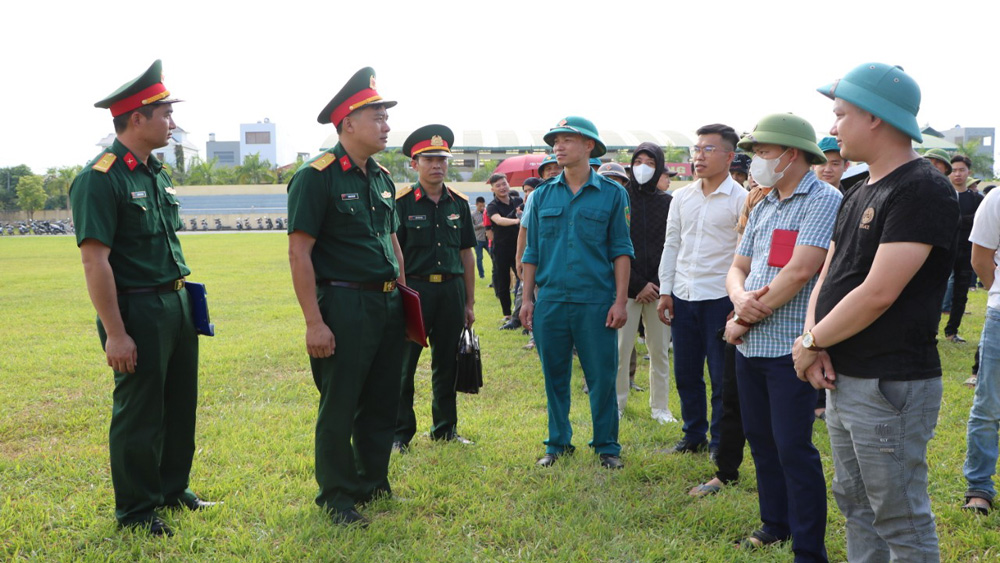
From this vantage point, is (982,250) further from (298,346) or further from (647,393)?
(298,346)

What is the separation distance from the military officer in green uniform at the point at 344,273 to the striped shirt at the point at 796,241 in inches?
75.1

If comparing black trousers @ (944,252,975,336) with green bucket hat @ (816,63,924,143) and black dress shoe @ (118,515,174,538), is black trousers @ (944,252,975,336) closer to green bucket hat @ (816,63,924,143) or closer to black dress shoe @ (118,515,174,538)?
green bucket hat @ (816,63,924,143)

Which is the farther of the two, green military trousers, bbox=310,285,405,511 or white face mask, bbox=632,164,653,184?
white face mask, bbox=632,164,653,184

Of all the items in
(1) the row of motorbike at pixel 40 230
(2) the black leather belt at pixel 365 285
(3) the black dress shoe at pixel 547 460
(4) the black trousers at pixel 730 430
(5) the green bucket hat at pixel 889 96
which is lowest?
(3) the black dress shoe at pixel 547 460

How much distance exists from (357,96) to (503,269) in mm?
6086

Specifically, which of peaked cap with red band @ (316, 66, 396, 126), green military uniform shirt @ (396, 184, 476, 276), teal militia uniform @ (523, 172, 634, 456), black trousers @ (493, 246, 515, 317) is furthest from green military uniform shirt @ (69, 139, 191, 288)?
black trousers @ (493, 246, 515, 317)

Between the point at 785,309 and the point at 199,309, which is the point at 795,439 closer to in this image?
the point at 785,309

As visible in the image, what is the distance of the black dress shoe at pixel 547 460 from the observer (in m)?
4.44

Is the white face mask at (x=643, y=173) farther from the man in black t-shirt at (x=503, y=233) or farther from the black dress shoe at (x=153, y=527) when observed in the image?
the black dress shoe at (x=153, y=527)

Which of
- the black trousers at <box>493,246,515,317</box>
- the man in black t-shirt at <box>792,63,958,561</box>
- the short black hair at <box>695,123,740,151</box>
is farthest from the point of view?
the black trousers at <box>493,246,515,317</box>

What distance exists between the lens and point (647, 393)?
636cm

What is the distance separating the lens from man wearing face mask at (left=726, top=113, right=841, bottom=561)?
2.99 metres

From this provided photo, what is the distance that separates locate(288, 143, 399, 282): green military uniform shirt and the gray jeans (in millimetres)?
2371

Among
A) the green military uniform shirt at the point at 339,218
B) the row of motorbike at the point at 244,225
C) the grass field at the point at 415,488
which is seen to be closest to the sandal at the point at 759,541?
the grass field at the point at 415,488
